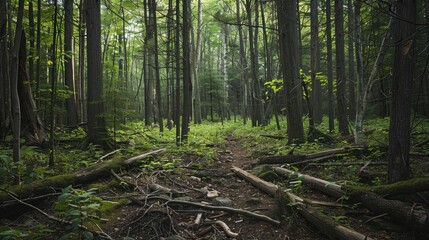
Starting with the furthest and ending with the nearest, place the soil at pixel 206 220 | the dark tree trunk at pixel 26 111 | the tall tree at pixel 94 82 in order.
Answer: the tall tree at pixel 94 82, the dark tree trunk at pixel 26 111, the soil at pixel 206 220

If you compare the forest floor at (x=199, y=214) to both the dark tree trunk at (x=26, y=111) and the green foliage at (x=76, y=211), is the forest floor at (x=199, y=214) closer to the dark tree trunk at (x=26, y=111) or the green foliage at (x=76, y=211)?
the green foliage at (x=76, y=211)

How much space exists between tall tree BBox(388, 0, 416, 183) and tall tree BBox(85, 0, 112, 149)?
7.47 metres

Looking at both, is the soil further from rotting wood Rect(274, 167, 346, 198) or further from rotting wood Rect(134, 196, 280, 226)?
rotting wood Rect(274, 167, 346, 198)

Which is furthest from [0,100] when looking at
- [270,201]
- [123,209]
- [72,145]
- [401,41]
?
[401,41]

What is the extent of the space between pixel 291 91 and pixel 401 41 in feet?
17.0

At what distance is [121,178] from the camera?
5.73 metres

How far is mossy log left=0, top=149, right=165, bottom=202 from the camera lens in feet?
14.2

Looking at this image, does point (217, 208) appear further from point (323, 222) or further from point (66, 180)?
point (66, 180)

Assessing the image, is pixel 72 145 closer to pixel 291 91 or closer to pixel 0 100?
pixel 0 100

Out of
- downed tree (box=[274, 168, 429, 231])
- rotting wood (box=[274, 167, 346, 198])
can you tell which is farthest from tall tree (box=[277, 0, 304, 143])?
downed tree (box=[274, 168, 429, 231])

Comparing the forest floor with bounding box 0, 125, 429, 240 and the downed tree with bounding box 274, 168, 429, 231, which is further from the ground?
the downed tree with bounding box 274, 168, 429, 231

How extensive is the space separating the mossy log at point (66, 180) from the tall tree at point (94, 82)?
215 centimetres

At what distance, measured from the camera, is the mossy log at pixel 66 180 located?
14.2 ft

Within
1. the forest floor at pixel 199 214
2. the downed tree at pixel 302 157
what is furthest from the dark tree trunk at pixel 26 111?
the downed tree at pixel 302 157
